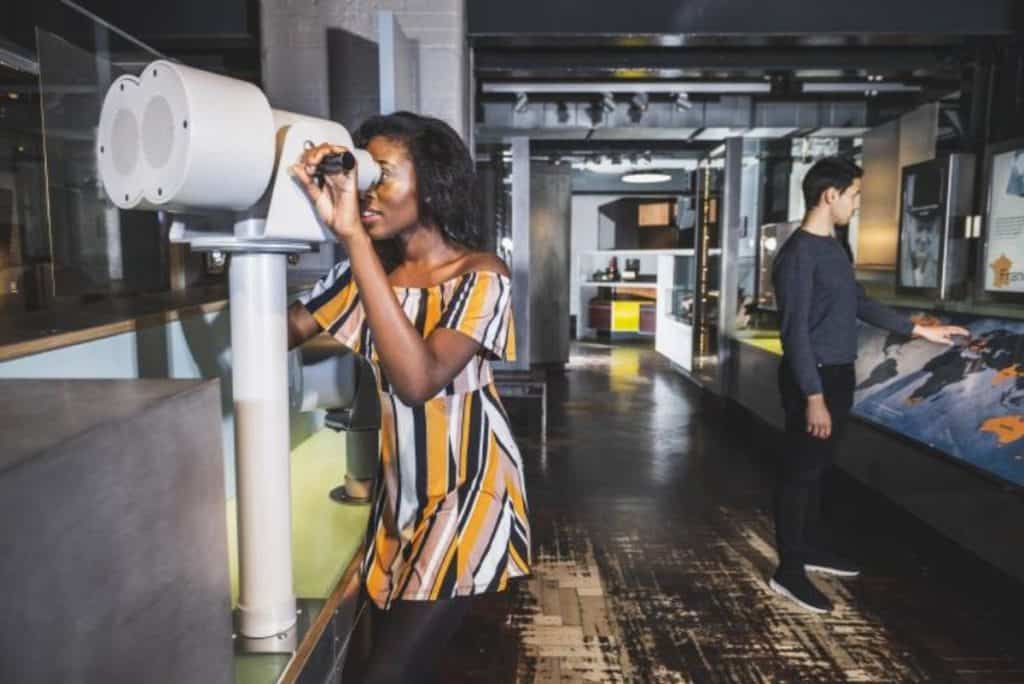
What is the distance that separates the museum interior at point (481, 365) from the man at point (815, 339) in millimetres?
19

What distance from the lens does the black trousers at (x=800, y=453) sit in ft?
8.29

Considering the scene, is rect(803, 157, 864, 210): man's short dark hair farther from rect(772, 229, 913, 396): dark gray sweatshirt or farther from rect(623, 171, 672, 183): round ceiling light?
rect(623, 171, 672, 183): round ceiling light

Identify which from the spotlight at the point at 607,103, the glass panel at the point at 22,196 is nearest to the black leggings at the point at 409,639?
the glass panel at the point at 22,196

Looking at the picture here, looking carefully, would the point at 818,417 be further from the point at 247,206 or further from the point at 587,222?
the point at 587,222

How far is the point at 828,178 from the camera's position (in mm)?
2553

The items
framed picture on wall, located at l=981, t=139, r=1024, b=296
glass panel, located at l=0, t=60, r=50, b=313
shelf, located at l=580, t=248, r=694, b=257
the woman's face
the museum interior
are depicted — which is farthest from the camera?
shelf, located at l=580, t=248, r=694, b=257

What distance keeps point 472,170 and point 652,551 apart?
2.37 meters

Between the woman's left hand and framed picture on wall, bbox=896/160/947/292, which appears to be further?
framed picture on wall, bbox=896/160/947/292

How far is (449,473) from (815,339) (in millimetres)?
1903

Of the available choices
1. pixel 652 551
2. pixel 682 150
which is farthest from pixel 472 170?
pixel 682 150

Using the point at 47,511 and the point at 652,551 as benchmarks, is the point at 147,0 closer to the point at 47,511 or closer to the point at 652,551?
the point at 652,551

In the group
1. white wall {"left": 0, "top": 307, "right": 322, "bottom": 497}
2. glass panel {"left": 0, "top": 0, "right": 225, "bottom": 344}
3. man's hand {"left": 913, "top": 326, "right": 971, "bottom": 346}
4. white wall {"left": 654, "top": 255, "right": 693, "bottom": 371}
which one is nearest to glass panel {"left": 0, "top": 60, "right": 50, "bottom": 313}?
glass panel {"left": 0, "top": 0, "right": 225, "bottom": 344}

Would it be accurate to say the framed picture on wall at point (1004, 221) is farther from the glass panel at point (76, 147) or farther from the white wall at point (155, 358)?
the glass panel at point (76, 147)

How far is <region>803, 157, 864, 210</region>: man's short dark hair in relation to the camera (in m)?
2.55
